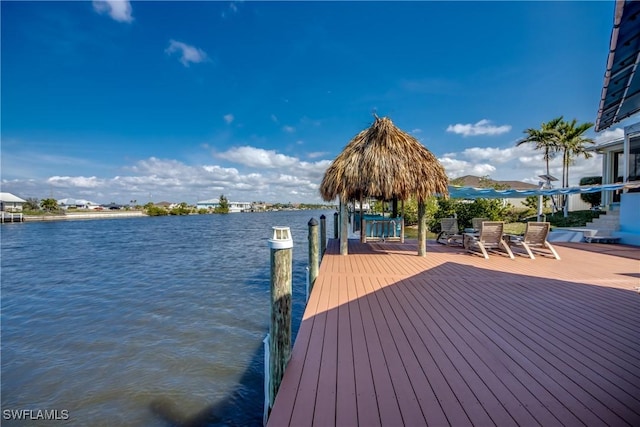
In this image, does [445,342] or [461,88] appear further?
[461,88]

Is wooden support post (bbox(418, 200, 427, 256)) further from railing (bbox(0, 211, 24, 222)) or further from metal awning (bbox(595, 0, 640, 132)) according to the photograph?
railing (bbox(0, 211, 24, 222))

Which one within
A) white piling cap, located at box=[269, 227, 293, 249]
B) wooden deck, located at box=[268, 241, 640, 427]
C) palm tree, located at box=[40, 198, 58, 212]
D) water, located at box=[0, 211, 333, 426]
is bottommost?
water, located at box=[0, 211, 333, 426]

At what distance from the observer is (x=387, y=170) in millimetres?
7312

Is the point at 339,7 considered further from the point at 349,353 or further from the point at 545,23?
the point at 349,353

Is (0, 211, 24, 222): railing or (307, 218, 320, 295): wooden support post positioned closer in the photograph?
(307, 218, 320, 295): wooden support post

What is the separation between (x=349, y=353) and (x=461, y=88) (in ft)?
50.3

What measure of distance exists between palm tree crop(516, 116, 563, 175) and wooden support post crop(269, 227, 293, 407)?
25.0 meters

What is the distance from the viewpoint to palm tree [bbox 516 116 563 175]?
818 inches

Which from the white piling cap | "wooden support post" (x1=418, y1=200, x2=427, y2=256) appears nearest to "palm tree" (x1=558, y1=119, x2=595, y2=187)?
"wooden support post" (x1=418, y1=200, x2=427, y2=256)

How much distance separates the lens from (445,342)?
9.57 feet

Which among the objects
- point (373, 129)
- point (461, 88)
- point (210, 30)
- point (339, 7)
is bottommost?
point (373, 129)

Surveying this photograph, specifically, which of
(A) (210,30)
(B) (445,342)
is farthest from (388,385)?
(A) (210,30)

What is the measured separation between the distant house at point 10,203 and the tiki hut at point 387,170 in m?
76.5

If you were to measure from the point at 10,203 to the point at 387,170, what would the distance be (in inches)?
3209
